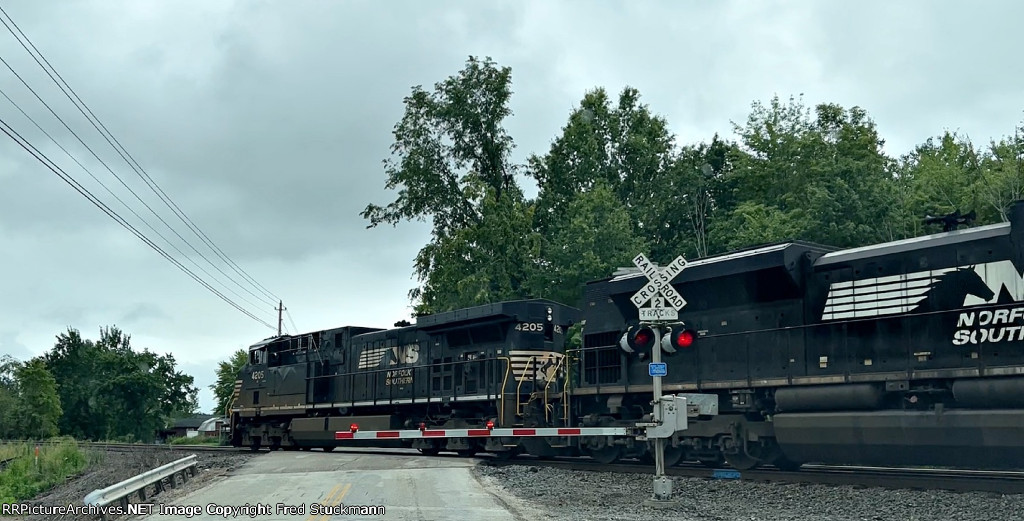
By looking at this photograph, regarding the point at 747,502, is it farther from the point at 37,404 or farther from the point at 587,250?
the point at 37,404

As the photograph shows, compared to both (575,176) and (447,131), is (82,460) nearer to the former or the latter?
(447,131)

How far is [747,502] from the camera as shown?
1180 centimetres

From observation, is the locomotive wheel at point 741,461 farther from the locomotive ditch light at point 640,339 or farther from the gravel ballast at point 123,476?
the gravel ballast at point 123,476

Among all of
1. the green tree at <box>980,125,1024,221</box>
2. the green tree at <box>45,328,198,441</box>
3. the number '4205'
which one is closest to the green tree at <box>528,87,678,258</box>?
the green tree at <box>980,125,1024,221</box>

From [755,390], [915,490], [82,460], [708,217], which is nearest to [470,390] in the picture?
[755,390]

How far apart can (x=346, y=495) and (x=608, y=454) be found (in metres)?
6.43

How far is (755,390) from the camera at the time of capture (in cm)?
1502

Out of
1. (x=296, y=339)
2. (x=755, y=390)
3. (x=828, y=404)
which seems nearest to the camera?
(x=828, y=404)

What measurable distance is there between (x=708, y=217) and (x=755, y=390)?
22.6 metres

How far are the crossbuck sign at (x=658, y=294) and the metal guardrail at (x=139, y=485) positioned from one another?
744 cm

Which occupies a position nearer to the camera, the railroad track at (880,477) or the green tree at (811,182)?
the railroad track at (880,477)

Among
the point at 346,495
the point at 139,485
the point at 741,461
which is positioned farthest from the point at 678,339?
the point at 139,485

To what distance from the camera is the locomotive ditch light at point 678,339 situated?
478 inches

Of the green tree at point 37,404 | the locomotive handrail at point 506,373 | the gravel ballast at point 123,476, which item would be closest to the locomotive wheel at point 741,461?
the locomotive handrail at point 506,373
